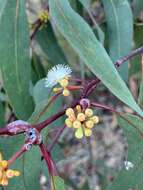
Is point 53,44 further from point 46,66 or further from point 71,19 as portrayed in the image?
point 71,19

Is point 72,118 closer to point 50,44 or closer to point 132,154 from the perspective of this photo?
point 132,154

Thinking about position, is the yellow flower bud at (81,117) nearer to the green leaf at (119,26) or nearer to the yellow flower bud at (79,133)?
the yellow flower bud at (79,133)

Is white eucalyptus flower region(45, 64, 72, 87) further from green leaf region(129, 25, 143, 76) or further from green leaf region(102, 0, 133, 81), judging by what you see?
green leaf region(129, 25, 143, 76)

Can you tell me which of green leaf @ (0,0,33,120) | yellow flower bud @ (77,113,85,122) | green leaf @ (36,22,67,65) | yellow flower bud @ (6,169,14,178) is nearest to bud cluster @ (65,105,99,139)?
yellow flower bud @ (77,113,85,122)

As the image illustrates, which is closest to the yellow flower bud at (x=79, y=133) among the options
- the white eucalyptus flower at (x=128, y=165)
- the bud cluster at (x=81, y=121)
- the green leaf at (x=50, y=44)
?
the bud cluster at (x=81, y=121)

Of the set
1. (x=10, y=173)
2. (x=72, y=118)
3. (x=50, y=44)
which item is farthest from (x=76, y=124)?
(x=50, y=44)

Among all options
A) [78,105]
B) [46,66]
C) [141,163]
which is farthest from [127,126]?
[46,66]
